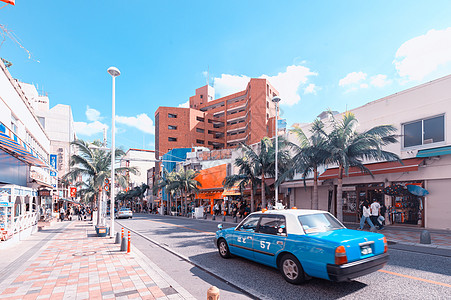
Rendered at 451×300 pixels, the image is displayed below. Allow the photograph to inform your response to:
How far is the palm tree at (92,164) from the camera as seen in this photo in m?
18.2

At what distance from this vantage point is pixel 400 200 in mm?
16594

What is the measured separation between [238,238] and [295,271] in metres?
2.12

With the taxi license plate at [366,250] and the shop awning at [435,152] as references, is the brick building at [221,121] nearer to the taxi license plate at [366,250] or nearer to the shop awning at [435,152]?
the shop awning at [435,152]

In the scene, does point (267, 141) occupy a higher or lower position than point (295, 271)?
higher

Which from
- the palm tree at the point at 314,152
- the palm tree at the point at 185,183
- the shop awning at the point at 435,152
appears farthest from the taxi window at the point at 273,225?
the palm tree at the point at 185,183

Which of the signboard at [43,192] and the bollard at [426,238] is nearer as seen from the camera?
the bollard at [426,238]

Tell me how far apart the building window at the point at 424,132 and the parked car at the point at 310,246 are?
12.7 metres

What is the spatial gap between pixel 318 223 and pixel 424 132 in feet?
44.6

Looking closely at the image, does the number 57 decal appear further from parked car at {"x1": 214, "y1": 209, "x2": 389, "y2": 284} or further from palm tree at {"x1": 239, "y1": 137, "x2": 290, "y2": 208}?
palm tree at {"x1": 239, "y1": 137, "x2": 290, "y2": 208}

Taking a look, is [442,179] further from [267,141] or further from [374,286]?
[374,286]

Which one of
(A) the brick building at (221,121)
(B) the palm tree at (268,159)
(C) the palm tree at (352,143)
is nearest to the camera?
(C) the palm tree at (352,143)

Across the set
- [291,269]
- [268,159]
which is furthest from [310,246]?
[268,159]

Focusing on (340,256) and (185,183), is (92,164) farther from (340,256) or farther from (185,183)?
(340,256)

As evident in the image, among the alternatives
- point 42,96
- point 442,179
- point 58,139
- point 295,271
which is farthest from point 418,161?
point 42,96
